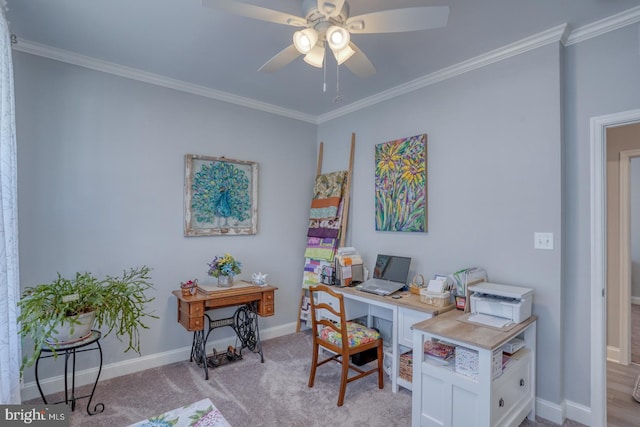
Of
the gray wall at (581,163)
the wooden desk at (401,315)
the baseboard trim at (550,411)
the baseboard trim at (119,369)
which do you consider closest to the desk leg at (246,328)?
the baseboard trim at (119,369)

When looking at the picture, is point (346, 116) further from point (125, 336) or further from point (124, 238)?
point (125, 336)

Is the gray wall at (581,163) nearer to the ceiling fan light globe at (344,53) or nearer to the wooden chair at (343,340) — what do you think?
the wooden chair at (343,340)

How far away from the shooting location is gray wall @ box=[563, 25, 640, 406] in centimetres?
210

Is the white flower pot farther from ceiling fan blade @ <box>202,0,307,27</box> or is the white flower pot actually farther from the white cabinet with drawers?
the white cabinet with drawers

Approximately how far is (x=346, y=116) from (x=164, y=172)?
2.03 metres

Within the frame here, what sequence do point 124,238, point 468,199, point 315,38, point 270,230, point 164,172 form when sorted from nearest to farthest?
point 315,38 → point 468,199 → point 124,238 → point 164,172 → point 270,230

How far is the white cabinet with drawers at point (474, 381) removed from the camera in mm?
1761

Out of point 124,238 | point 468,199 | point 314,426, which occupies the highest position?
point 468,199

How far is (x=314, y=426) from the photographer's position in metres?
2.12

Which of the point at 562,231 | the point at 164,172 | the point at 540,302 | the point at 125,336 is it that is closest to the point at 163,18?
the point at 164,172

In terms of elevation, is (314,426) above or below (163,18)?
below

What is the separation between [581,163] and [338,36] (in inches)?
72.2

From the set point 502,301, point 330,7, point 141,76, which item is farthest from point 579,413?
point 141,76

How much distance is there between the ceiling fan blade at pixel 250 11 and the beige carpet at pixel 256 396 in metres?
2.36
